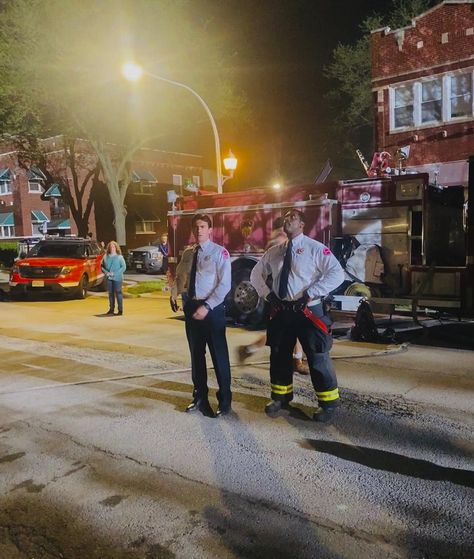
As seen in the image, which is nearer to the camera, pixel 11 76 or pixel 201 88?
pixel 11 76

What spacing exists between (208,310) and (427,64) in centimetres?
1883

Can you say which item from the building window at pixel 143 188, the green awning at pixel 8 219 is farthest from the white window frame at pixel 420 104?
the green awning at pixel 8 219

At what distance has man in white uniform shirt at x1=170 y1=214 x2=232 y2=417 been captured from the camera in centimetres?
478

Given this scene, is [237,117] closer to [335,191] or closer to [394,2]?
[394,2]

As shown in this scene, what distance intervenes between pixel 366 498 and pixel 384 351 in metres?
4.32

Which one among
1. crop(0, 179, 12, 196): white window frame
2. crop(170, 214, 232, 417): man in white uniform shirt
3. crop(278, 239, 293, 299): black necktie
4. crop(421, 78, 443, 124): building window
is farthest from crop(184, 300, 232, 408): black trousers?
crop(0, 179, 12, 196): white window frame

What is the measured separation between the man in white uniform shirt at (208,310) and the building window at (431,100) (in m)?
17.8

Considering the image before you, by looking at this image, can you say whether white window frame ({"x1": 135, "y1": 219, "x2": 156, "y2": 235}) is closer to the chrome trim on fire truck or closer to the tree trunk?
the tree trunk

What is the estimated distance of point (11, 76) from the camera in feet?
75.3

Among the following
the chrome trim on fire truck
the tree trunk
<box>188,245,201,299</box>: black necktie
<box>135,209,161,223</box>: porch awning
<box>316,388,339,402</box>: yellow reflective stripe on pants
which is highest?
<box>135,209,161,223</box>: porch awning

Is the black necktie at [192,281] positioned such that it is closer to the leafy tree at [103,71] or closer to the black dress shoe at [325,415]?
the black dress shoe at [325,415]

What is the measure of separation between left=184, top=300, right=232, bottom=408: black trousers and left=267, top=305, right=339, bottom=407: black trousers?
42 centimetres

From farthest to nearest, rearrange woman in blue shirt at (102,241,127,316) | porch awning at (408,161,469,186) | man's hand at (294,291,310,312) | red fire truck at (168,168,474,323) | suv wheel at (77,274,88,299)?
suv wheel at (77,274,88,299) < woman in blue shirt at (102,241,127,316) < porch awning at (408,161,469,186) < red fire truck at (168,168,474,323) < man's hand at (294,291,310,312)

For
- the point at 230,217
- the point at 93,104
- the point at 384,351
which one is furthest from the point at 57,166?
the point at 384,351
